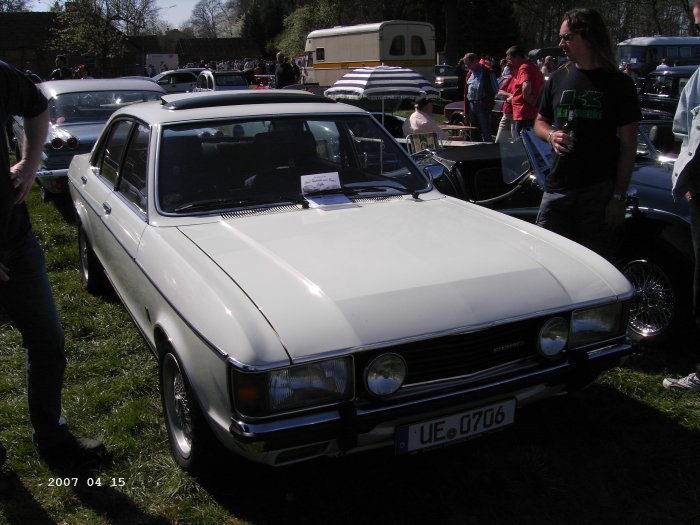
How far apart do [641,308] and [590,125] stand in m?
1.32

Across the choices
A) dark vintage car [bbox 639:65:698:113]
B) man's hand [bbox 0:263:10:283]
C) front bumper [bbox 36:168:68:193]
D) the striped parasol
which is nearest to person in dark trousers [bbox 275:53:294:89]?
the striped parasol

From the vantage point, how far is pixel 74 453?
300 cm

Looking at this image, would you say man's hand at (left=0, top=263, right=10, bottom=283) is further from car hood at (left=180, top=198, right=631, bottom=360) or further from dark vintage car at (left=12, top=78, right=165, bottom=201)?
dark vintage car at (left=12, top=78, right=165, bottom=201)

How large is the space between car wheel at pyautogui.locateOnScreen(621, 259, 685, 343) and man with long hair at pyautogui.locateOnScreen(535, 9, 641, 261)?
1.49 ft

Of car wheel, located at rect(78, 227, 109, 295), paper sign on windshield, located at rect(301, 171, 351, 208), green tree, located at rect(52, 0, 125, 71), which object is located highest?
green tree, located at rect(52, 0, 125, 71)

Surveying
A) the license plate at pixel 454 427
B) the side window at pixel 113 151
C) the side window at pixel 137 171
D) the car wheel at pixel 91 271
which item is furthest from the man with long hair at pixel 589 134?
the car wheel at pixel 91 271

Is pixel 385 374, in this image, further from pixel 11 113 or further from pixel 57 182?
pixel 57 182

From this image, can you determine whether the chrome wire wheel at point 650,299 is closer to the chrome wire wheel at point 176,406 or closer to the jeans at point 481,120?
the chrome wire wheel at point 176,406

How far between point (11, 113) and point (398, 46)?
73.4ft

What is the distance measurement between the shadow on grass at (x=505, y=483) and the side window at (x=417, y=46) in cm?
2213

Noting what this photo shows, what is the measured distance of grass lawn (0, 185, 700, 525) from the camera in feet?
8.93

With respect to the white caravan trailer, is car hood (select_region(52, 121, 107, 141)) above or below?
below

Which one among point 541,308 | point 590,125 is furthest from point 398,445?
point 590,125

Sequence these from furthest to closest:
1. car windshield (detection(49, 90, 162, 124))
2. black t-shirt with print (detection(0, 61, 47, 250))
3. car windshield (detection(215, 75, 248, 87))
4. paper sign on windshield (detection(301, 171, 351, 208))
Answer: car windshield (detection(215, 75, 248, 87)), car windshield (detection(49, 90, 162, 124)), paper sign on windshield (detection(301, 171, 351, 208)), black t-shirt with print (detection(0, 61, 47, 250))
